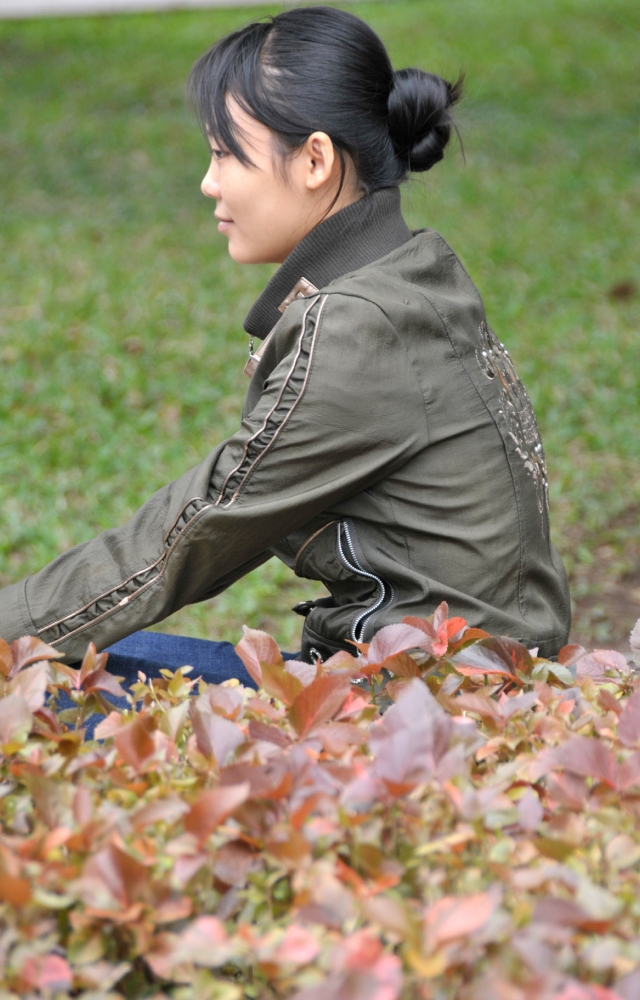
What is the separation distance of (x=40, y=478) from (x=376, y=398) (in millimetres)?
2824

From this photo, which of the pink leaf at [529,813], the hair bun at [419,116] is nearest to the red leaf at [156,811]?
the pink leaf at [529,813]

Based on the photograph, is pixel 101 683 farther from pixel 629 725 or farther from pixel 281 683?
pixel 629 725

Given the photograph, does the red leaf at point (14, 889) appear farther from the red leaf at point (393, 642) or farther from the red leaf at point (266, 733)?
the red leaf at point (393, 642)

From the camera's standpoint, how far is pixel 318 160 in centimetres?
180

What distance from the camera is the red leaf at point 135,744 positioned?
3.66 ft

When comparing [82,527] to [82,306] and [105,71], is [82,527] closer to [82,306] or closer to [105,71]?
[82,306]

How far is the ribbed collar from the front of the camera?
71.6 inches

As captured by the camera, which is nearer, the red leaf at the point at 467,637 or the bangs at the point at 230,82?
the red leaf at the point at 467,637

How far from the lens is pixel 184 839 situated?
98 cm

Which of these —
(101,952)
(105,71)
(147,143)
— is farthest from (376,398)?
(105,71)

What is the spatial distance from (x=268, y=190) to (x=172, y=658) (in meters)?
0.90

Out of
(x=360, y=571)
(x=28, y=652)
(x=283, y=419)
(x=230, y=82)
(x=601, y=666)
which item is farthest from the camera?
(x=230, y=82)

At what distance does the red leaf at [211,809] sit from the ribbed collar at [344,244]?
3.54 ft

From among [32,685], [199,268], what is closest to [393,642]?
[32,685]
